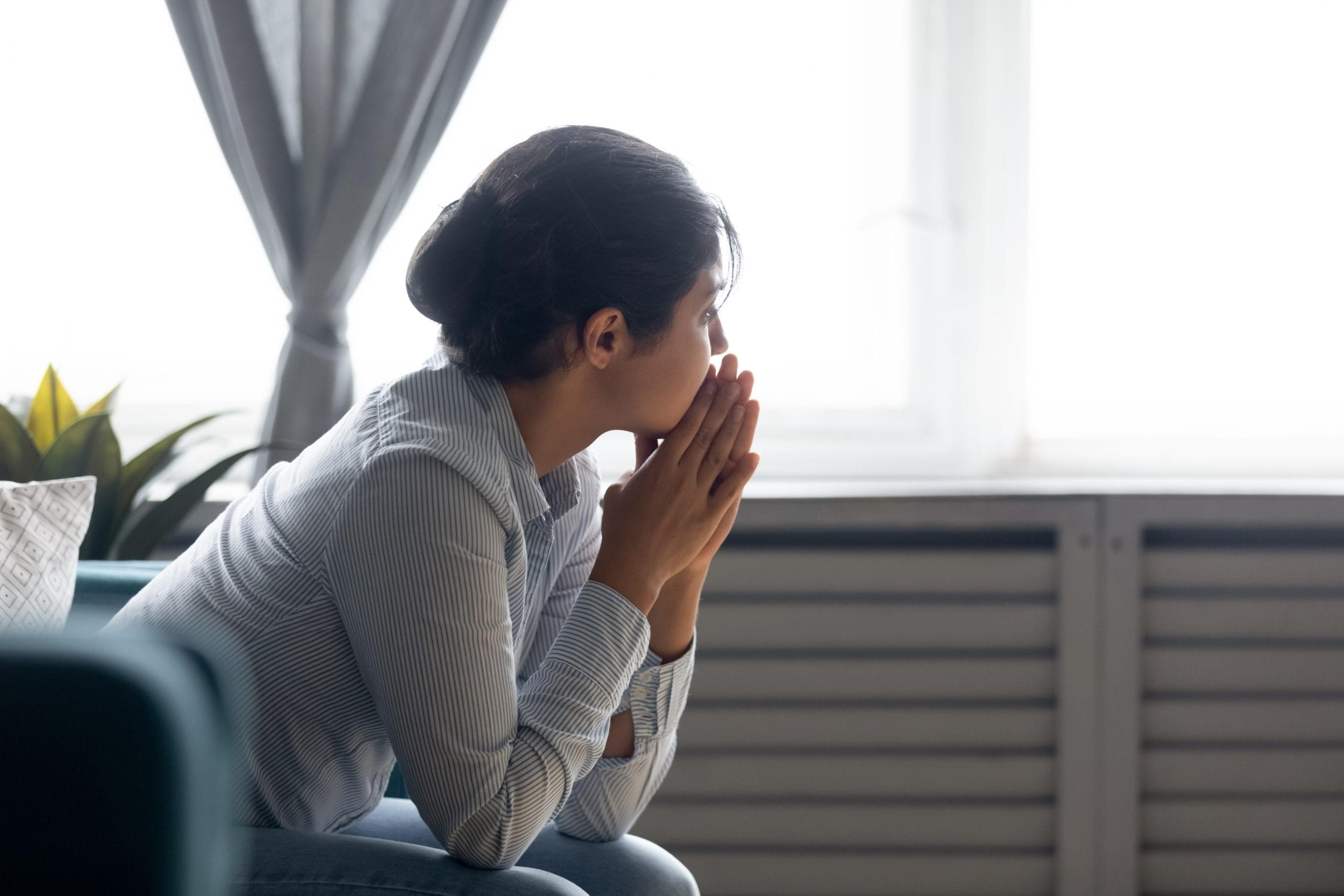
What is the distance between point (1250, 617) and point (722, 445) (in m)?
1.10

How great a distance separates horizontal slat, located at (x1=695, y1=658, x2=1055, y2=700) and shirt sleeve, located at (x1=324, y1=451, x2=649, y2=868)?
2.83 ft

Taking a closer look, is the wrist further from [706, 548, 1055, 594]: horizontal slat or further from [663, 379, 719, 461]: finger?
[706, 548, 1055, 594]: horizontal slat

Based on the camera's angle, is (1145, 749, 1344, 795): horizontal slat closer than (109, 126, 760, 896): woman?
No

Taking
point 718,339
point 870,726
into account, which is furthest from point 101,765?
point 870,726

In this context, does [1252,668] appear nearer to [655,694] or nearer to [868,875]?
[868,875]

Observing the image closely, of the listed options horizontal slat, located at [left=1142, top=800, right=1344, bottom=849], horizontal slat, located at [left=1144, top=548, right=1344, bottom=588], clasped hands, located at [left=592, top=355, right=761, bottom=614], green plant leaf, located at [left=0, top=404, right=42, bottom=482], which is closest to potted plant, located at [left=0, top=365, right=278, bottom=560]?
green plant leaf, located at [left=0, top=404, right=42, bottom=482]

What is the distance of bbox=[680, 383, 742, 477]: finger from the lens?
3.30 ft

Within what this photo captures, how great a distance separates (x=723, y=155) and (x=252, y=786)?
1437 millimetres

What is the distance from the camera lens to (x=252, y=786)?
874mm

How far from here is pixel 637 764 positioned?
103cm

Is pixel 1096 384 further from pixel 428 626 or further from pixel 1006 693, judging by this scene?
pixel 428 626

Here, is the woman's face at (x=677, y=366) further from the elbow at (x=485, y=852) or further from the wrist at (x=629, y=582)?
the elbow at (x=485, y=852)

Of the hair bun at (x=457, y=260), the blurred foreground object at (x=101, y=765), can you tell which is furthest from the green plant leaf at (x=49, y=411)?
the blurred foreground object at (x=101, y=765)

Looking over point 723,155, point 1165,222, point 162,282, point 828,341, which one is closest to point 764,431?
point 828,341
